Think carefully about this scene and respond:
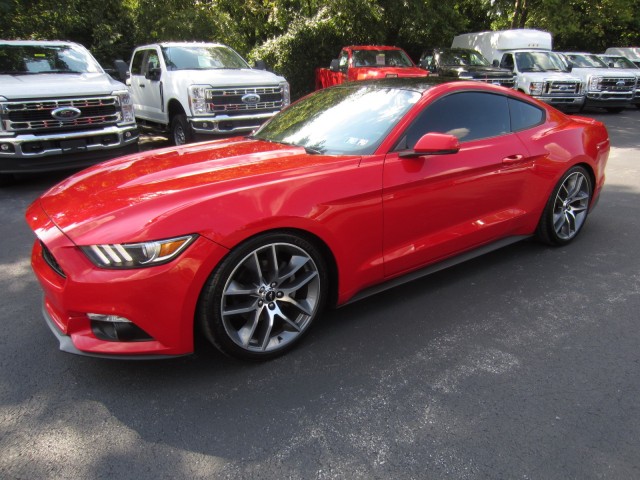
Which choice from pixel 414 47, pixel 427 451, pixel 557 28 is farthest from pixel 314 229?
pixel 557 28

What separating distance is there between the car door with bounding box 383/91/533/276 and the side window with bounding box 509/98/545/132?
0.28 ft

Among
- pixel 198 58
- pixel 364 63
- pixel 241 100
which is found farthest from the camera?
pixel 364 63

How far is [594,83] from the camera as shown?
15234mm

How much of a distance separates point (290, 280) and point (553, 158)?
8.80ft

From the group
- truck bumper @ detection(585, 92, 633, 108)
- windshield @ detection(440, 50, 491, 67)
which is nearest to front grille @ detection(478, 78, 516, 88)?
windshield @ detection(440, 50, 491, 67)

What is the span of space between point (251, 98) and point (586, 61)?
1435cm

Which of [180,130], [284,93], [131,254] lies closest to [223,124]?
[180,130]

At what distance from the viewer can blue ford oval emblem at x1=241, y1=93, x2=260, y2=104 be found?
27.1 ft

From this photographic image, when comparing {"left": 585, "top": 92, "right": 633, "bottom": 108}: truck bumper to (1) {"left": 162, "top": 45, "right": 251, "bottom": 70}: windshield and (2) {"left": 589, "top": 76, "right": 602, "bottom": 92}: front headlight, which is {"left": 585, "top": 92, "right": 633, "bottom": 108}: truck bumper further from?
(1) {"left": 162, "top": 45, "right": 251, "bottom": 70}: windshield

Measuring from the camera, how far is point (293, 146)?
346 cm

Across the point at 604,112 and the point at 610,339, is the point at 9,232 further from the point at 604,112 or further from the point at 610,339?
the point at 604,112

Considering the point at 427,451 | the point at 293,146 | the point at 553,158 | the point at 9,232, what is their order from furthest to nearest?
1. the point at 9,232
2. the point at 553,158
3. the point at 293,146
4. the point at 427,451

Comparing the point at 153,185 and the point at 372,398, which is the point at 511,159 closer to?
the point at 372,398

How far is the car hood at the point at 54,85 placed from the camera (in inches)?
239
